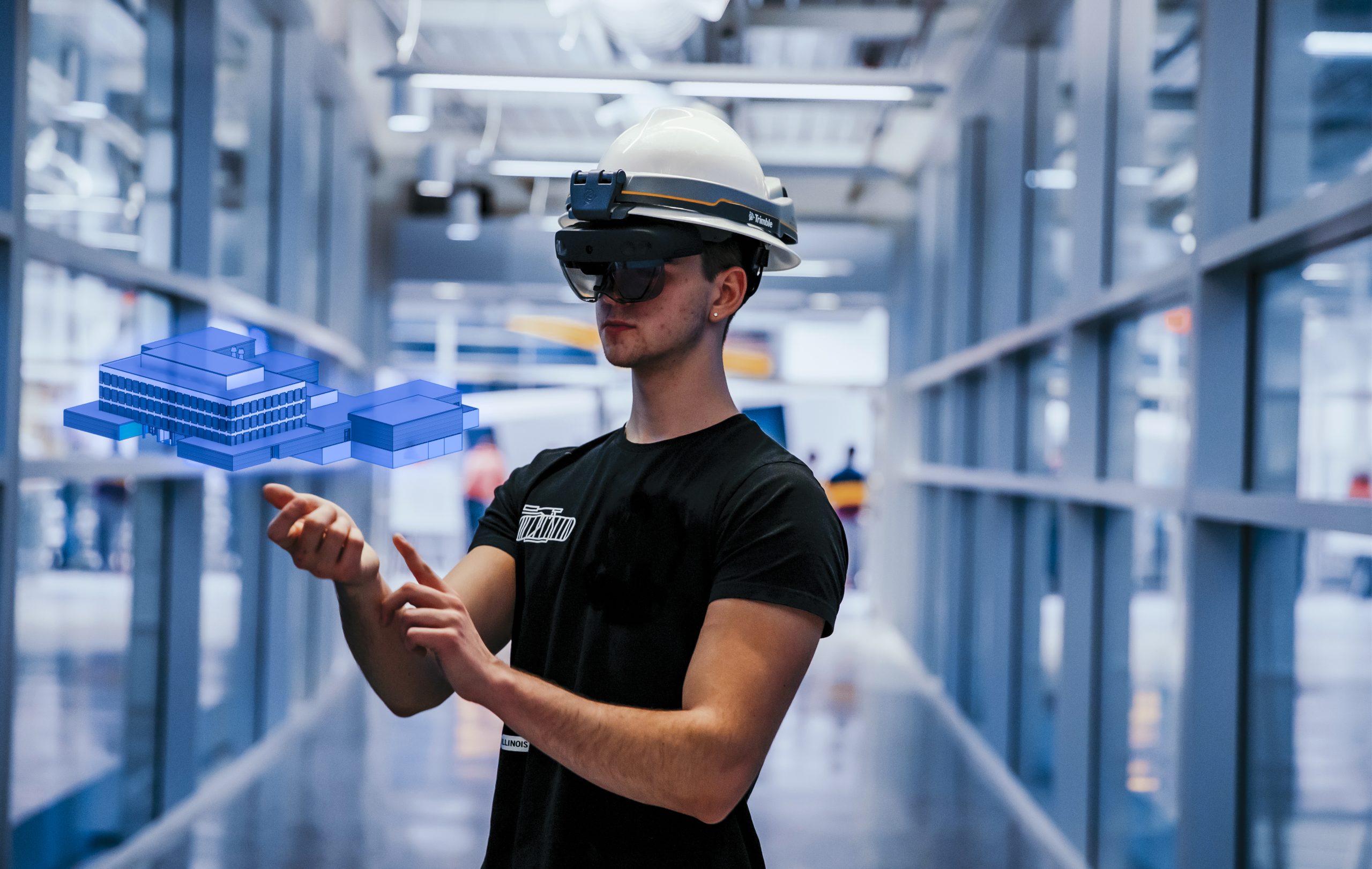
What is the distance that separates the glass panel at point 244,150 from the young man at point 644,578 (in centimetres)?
370

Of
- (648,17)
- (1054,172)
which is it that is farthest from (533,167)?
(1054,172)

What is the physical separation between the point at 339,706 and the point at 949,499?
3.85 meters

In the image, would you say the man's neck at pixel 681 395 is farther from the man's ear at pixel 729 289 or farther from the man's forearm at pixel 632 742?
the man's forearm at pixel 632 742

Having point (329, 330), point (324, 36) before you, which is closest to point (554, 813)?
point (324, 36)

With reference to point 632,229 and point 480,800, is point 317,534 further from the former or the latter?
point 480,800

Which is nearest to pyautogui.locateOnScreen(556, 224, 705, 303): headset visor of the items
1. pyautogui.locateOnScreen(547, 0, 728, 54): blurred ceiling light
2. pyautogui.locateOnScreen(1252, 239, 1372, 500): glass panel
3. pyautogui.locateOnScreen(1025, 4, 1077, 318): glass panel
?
pyautogui.locateOnScreen(1252, 239, 1372, 500): glass panel

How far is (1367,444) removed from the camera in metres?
2.33

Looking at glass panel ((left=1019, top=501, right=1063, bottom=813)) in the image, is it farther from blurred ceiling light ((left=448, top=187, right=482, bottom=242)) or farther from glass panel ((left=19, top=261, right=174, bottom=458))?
blurred ceiling light ((left=448, top=187, right=482, bottom=242))

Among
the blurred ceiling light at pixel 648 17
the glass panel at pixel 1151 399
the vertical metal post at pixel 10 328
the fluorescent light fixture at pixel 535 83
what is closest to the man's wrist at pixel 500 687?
the vertical metal post at pixel 10 328

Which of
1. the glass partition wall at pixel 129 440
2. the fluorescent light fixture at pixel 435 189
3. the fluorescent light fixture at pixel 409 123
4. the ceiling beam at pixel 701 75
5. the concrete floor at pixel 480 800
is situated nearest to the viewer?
the glass partition wall at pixel 129 440

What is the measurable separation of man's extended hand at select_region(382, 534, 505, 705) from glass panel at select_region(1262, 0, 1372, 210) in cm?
209

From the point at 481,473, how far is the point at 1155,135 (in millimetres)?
3893

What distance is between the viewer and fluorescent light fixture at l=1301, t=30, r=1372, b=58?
93.7 inches

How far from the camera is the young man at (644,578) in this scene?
115 cm
